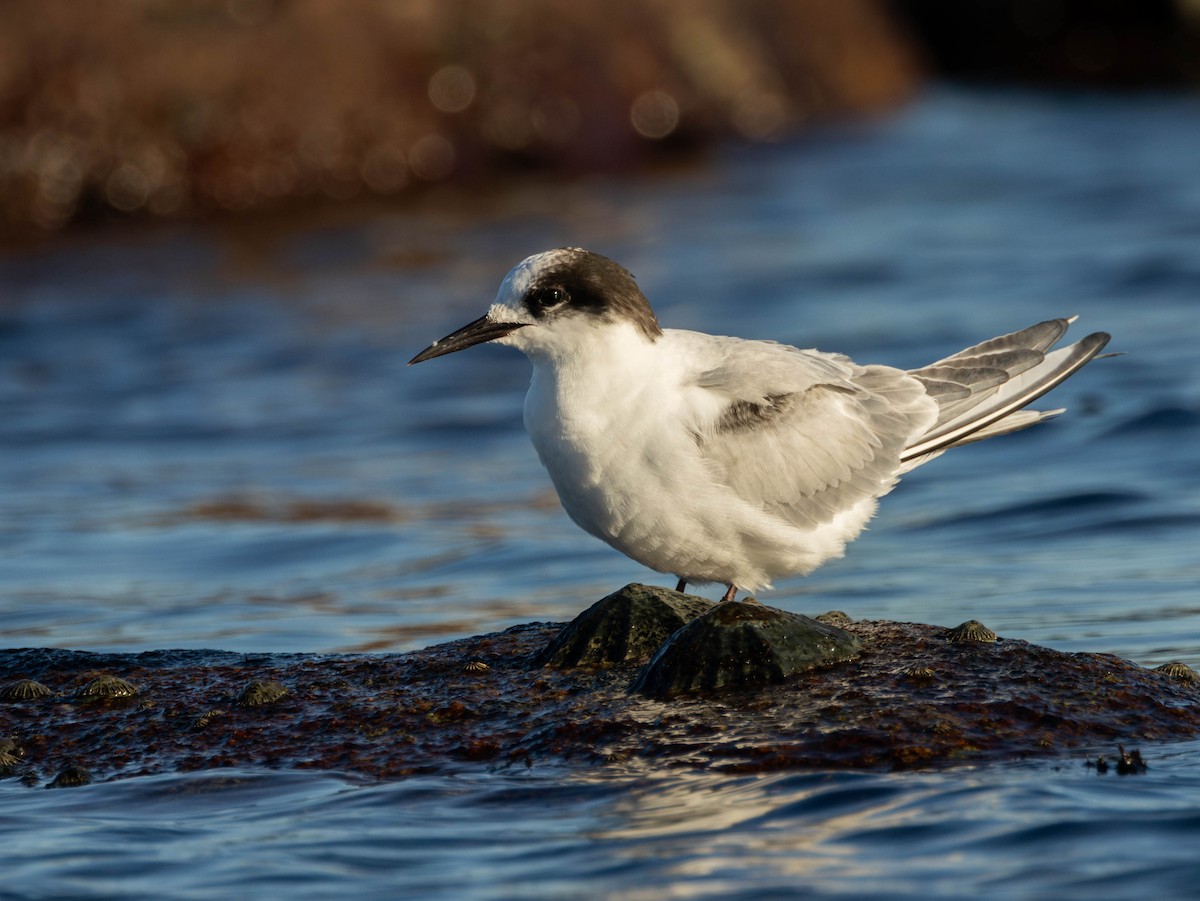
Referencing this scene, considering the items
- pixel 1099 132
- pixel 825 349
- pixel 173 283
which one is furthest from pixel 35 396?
pixel 1099 132

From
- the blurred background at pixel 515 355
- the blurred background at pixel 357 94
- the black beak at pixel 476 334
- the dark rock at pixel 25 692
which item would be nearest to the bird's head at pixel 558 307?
the black beak at pixel 476 334

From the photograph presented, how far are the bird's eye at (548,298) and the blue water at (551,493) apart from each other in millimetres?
1588

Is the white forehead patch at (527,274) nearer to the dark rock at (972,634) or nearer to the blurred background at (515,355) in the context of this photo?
the blurred background at (515,355)

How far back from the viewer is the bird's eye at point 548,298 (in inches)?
227

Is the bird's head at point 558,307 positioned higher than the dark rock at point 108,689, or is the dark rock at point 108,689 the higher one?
the bird's head at point 558,307

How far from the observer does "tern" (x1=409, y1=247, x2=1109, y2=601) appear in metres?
5.49

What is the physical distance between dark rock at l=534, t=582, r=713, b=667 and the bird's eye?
973mm

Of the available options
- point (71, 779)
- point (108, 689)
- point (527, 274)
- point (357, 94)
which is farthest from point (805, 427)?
point (357, 94)

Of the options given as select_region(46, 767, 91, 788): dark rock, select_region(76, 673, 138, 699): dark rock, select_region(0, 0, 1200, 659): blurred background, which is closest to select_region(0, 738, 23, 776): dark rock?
select_region(46, 767, 91, 788): dark rock

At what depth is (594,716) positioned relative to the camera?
488 centimetres

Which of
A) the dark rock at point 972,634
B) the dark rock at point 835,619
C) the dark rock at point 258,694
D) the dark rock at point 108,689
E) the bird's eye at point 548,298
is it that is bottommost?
the dark rock at point 258,694

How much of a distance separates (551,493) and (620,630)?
370cm

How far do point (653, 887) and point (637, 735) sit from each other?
76 cm

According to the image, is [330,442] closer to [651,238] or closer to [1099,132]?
[651,238]
